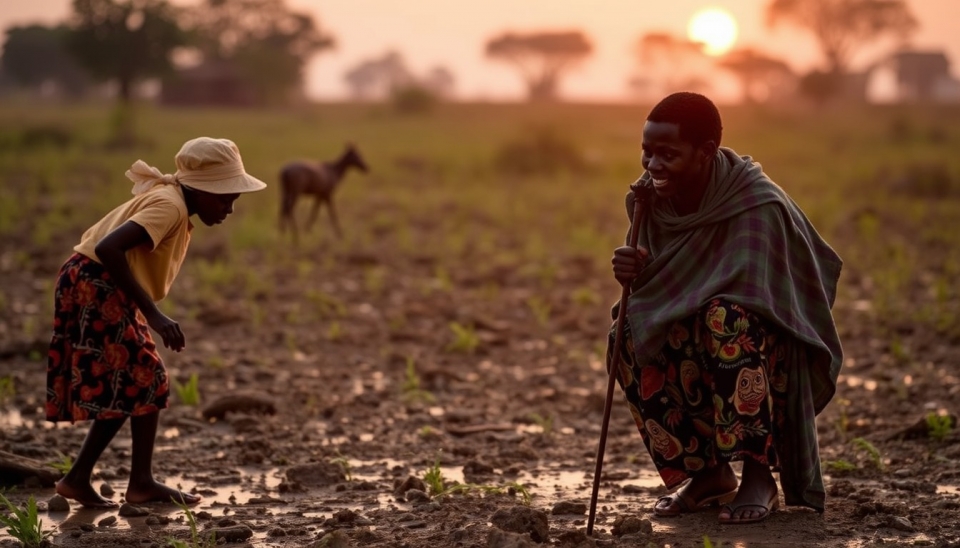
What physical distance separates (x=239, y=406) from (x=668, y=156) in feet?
9.50

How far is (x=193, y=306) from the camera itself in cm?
905

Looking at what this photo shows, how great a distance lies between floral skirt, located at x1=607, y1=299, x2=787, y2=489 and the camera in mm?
3842

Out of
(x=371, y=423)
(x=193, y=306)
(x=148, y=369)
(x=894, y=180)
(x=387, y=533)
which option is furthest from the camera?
(x=894, y=180)

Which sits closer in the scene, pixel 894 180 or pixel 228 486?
pixel 228 486

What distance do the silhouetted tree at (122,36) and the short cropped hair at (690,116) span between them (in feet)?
117

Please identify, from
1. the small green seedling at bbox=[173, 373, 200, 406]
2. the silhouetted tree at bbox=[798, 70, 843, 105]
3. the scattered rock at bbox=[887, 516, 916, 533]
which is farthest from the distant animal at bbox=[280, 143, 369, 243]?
the silhouetted tree at bbox=[798, 70, 843, 105]

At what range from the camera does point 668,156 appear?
13.0 ft

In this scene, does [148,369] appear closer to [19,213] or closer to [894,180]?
[19,213]

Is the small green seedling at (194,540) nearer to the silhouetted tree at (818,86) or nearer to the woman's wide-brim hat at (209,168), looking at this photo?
the woman's wide-brim hat at (209,168)

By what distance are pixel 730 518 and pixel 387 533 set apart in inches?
44.4

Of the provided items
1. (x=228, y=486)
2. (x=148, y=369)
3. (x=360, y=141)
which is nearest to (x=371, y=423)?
(x=228, y=486)

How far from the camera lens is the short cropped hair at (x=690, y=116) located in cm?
392

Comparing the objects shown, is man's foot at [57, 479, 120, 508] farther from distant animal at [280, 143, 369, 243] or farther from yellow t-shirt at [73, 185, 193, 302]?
distant animal at [280, 143, 369, 243]

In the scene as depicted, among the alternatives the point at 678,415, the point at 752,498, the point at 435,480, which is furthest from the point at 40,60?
the point at 752,498
